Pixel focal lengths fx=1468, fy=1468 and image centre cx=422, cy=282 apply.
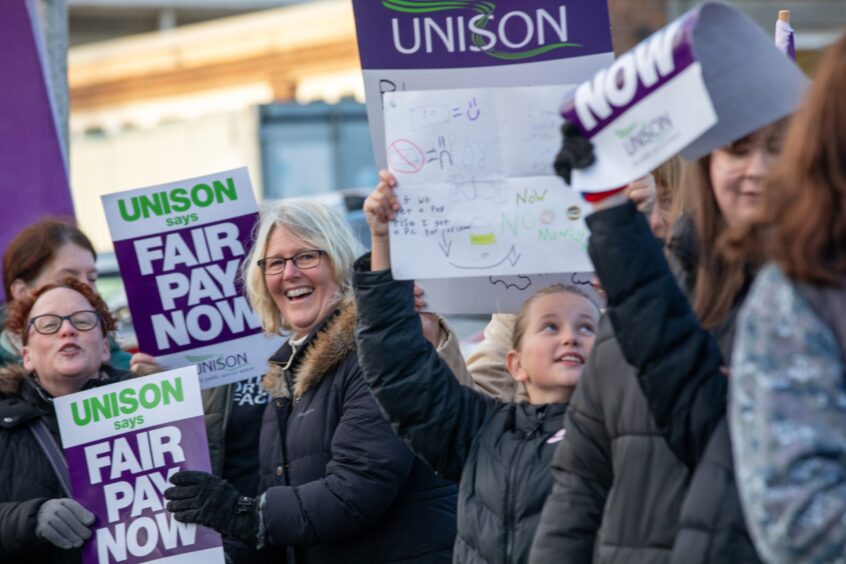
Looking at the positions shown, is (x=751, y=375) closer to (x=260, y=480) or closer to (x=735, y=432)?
(x=735, y=432)

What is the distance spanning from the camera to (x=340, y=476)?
12.8ft

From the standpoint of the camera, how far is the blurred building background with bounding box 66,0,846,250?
1691 cm

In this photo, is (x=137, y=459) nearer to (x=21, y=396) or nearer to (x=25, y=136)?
(x=21, y=396)

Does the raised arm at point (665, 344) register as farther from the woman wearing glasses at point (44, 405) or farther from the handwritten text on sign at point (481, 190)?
the woman wearing glasses at point (44, 405)

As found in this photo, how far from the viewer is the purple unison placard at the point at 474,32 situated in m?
3.65

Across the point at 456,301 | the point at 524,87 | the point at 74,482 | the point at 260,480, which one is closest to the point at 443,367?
the point at 456,301

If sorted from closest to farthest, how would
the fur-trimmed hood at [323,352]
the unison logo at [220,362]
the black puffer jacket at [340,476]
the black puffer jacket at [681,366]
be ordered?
1. the black puffer jacket at [681,366]
2. the black puffer jacket at [340,476]
3. the fur-trimmed hood at [323,352]
4. the unison logo at [220,362]

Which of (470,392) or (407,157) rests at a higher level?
(407,157)

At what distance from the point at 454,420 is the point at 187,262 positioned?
67.0 inches

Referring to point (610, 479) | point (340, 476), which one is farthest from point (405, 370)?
point (610, 479)

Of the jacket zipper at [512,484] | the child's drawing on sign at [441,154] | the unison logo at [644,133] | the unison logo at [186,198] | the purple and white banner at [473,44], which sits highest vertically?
the purple and white banner at [473,44]

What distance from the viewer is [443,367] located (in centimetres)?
349

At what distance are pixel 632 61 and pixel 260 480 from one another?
7.07 ft

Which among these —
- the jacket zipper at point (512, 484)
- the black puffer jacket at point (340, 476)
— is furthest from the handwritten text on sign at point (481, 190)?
the black puffer jacket at point (340, 476)
